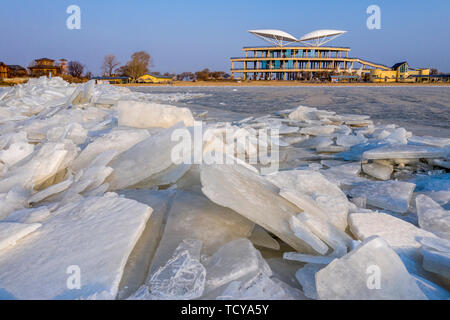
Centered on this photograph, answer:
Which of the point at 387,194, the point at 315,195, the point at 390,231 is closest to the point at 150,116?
the point at 315,195

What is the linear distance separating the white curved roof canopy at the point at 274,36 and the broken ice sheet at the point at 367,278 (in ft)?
154

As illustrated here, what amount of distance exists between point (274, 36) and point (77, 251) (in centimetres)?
4820

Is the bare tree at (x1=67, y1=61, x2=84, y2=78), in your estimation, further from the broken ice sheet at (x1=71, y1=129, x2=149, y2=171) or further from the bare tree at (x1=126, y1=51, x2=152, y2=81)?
the broken ice sheet at (x1=71, y1=129, x2=149, y2=171)

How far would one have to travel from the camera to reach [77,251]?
3.10 ft

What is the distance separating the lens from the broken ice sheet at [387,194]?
159 cm

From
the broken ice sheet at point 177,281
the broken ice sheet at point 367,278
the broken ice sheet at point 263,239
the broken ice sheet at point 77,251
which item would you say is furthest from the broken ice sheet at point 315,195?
the broken ice sheet at point 77,251

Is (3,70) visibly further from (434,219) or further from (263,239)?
(434,219)

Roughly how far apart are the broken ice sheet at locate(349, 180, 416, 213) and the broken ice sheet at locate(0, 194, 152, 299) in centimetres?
125

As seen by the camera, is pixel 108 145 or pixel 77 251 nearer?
pixel 77 251

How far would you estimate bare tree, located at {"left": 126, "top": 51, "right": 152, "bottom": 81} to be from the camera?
3650 cm

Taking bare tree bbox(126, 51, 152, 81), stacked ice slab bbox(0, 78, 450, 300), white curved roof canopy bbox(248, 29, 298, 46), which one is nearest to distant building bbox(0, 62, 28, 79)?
bare tree bbox(126, 51, 152, 81)

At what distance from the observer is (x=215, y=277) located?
856mm

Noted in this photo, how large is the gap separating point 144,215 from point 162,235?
10 cm
